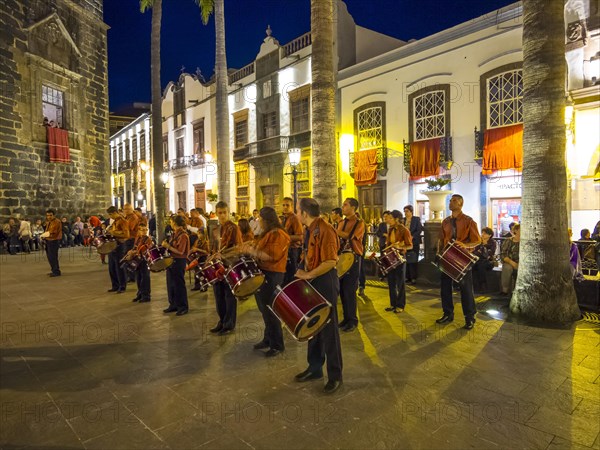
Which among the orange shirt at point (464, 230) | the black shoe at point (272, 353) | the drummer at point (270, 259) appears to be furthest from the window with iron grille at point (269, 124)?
the black shoe at point (272, 353)

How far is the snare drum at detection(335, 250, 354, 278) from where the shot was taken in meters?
5.57

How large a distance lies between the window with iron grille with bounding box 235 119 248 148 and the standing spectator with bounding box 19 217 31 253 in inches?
514

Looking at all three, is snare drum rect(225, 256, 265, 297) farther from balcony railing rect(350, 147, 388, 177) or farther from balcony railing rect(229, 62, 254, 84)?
balcony railing rect(229, 62, 254, 84)

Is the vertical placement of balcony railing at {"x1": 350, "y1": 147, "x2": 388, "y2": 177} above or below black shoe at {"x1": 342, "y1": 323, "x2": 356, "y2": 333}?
above

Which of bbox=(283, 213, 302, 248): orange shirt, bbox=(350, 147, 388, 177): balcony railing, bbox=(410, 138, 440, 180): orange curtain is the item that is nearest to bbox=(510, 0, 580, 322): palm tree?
bbox=(283, 213, 302, 248): orange shirt

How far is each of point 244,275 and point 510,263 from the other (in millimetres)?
5477

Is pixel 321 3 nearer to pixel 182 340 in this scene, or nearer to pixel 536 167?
pixel 536 167

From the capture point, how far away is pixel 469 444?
303 centimetres

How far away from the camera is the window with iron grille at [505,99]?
44.0 feet

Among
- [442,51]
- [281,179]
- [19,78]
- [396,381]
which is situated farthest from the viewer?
[281,179]

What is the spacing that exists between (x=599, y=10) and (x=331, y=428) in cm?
1343

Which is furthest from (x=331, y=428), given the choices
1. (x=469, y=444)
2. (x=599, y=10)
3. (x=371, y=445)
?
(x=599, y=10)

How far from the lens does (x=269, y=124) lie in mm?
24406

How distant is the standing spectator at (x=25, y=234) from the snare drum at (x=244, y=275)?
1606 cm
